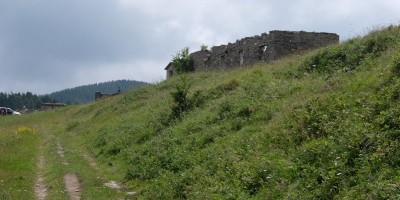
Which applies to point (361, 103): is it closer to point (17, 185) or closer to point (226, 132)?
point (226, 132)

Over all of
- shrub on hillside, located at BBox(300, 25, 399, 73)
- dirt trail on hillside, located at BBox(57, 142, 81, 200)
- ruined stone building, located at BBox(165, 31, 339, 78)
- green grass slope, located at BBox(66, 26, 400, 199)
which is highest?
ruined stone building, located at BBox(165, 31, 339, 78)

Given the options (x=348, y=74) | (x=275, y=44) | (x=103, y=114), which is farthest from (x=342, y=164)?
Answer: (x=103, y=114)

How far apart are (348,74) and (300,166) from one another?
21.7ft

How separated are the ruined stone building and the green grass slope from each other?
7.45 metres

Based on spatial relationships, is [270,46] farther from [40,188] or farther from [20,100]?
[20,100]

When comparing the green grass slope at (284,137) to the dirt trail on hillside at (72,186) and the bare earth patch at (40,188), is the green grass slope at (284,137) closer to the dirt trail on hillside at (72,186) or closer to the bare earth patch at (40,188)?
the dirt trail on hillside at (72,186)

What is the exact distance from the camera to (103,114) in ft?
114

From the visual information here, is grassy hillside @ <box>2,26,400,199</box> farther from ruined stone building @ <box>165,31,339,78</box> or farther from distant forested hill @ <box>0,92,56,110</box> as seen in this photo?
distant forested hill @ <box>0,92,56,110</box>

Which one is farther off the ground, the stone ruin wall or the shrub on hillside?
the stone ruin wall

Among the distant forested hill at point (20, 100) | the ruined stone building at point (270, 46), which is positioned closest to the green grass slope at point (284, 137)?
the ruined stone building at point (270, 46)

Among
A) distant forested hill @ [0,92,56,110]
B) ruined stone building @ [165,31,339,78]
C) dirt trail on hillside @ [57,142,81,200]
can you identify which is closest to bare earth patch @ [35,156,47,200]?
dirt trail on hillside @ [57,142,81,200]

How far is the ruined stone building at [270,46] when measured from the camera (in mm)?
28997

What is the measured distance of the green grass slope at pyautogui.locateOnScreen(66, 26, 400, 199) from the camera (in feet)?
28.7

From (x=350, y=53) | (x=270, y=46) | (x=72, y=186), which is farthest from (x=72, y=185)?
(x=270, y=46)
